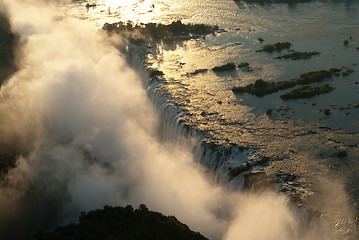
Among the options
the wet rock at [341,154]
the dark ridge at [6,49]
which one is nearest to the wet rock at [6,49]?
the dark ridge at [6,49]

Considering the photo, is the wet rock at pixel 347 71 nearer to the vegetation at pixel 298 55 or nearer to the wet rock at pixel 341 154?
the vegetation at pixel 298 55

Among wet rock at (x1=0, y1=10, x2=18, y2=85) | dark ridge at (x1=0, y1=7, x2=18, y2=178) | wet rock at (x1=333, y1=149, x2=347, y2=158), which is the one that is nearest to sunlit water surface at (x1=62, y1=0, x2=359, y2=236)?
wet rock at (x1=333, y1=149, x2=347, y2=158)

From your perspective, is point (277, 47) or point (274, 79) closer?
point (274, 79)

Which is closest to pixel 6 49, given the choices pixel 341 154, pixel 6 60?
pixel 6 60

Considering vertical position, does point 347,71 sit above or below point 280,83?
above

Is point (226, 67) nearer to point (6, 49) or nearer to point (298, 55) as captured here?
point (298, 55)

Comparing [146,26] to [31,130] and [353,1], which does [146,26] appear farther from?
[353,1]

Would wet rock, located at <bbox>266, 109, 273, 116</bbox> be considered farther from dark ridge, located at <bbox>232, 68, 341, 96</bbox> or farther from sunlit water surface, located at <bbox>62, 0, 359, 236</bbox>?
dark ridge, located at <bbox>232, 68, 341, 96</bbox>

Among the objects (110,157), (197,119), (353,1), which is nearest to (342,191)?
(197,119)
